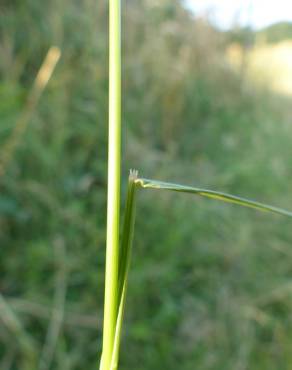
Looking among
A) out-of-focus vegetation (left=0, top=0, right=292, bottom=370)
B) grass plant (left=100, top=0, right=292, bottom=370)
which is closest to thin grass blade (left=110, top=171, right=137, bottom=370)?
grass plant (left=100, top=0, right=292, bottom=370)

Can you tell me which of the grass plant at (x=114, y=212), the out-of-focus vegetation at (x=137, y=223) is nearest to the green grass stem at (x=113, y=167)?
the grass plant at (x=114, y=212)

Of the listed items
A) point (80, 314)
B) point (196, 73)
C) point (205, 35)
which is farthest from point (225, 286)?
point (205, 35)

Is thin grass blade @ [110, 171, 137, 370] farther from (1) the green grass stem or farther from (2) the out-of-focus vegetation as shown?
(2) the out-of-focus vegetation

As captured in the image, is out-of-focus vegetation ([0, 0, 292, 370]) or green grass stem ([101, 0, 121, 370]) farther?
out-of-focus vegetation ([0, 0, 292, 370])

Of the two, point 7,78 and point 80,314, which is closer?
point 80,314

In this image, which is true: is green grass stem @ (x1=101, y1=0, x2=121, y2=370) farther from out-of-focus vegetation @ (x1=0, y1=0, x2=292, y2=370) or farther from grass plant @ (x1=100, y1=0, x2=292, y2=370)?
out-of-focus vegetation @ (x1=0, y1=0, x2=292, y2=370)

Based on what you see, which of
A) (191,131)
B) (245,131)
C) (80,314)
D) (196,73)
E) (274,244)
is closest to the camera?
(80,314)

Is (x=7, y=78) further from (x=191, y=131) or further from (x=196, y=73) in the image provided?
(x=196, y=73)

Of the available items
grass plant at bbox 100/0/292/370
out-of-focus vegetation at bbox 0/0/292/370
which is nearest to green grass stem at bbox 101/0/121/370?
grass plant at bbox 100/0/292/370

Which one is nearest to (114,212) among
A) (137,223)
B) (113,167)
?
(113,167)
